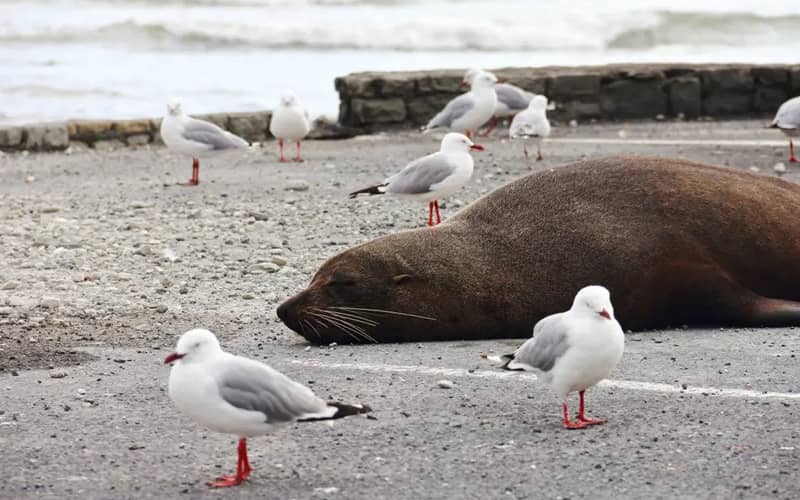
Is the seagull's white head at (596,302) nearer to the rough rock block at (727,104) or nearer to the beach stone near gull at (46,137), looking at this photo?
the beach stone near gull at (46,137)

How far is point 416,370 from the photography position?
22.0 ft

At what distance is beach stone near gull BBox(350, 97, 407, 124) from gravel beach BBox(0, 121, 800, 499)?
445 centimetres

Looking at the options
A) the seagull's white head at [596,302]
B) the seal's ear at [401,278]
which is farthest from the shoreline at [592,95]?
the seagull's white head at [596,302]

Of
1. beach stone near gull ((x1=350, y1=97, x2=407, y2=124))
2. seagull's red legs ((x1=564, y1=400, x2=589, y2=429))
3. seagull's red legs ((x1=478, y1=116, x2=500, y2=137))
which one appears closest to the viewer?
seagull's red legs ((x1=564, y1=400, x2=589, y2=429))

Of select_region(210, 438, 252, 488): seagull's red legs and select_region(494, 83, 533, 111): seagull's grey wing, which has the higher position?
select_region(494, 83, 533, 111): seagull's grey wing

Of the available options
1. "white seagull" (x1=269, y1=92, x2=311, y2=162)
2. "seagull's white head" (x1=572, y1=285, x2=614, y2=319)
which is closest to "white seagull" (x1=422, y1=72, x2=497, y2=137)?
"white seagull" (x1=269, y1=92, x2=311, y2=162)

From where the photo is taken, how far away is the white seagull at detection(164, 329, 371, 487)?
4812mm

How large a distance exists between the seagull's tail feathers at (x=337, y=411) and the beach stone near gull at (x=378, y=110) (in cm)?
1164

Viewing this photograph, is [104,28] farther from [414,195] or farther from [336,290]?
[336,290]

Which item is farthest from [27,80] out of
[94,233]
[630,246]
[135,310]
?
[630,246]

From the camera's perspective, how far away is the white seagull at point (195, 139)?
43.2 ft

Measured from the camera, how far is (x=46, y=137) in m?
15.6

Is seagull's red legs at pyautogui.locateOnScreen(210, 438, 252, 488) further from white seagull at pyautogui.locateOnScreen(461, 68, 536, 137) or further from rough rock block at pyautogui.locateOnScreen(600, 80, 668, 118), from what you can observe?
rough rock block at pyautogui.locateOnScreen(600, 80, 668, 118)

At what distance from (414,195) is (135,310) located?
2.71m
